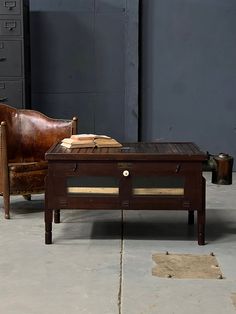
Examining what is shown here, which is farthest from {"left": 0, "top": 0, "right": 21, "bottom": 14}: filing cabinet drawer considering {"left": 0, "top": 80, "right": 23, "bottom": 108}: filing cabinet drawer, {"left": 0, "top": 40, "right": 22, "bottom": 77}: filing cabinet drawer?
{"left": 0, "top": 80, "right": 23, "bottom": 108}: filing cabinet drawer

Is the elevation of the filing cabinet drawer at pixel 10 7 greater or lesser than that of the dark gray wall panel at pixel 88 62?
greater

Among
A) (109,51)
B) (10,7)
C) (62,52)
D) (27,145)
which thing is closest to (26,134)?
(27,145)

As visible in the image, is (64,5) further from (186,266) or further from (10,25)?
(186,266)

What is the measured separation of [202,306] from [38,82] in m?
3.54

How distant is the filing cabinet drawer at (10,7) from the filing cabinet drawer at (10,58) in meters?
0.27

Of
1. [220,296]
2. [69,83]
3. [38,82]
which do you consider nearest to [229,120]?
[69,83]

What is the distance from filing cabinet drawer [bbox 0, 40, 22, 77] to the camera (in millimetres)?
4660

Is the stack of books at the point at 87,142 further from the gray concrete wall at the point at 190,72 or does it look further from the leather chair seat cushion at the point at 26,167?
the gray concrete wall at the point at 190,72

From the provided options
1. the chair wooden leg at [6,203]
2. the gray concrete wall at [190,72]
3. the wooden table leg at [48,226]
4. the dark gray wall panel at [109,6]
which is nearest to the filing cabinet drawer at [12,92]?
the dark gray wall panel at [109,6]

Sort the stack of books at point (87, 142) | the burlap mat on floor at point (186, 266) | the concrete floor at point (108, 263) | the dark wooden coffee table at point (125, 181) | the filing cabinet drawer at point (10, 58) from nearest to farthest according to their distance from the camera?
the concrete floor at point (108, 263) < the burlap mat on floor at point (186, 266) < the dark wooden coffee table at point (125, 181) < the stack of books at point (87, 142) < the filing cabinet drawer at point (10, 58)

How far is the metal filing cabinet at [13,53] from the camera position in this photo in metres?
4.61

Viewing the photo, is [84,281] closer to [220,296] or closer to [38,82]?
[220,296]

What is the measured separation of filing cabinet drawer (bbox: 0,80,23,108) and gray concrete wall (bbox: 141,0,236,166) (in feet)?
4.18

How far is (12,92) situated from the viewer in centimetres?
474
